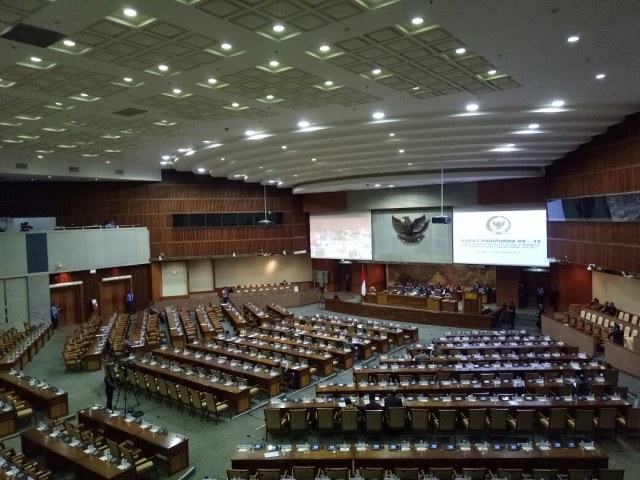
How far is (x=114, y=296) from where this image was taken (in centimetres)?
2425

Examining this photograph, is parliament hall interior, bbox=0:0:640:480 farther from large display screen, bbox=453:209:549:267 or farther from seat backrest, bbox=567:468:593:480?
seat backrest, bbox=567:468:593:480

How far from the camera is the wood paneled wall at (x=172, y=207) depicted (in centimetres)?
2302

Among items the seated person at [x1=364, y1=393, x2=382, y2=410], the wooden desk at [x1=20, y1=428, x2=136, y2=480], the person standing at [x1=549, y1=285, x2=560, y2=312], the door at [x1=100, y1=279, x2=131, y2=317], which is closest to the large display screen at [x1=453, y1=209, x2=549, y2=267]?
the person standing at [x1=549, y1=285, x2=560, y2=312]

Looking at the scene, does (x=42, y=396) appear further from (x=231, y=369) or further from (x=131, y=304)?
(x=131, y=304)

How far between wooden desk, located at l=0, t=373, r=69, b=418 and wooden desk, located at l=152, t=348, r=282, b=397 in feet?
11.8

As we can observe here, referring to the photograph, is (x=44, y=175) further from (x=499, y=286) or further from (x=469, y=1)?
(x=499, y=286)

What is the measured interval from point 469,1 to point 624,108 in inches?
353

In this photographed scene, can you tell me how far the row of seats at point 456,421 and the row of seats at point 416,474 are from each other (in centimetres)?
199

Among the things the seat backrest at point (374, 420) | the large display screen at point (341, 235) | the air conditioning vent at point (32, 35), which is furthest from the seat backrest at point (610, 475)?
the large display screen at point (341, 235)

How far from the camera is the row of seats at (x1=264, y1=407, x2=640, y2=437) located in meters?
8.88

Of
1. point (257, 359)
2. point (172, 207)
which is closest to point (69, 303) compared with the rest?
point (172, 207)

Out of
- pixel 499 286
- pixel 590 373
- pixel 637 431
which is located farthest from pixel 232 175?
pixel 637 431

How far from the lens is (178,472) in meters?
8.38

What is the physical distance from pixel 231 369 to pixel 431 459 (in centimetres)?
713
